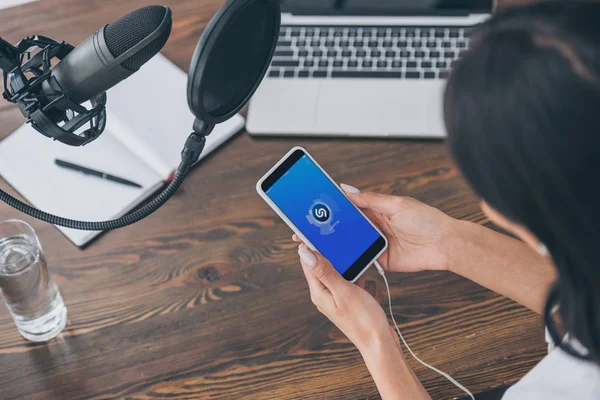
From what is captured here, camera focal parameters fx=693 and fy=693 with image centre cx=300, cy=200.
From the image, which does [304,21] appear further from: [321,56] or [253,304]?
[253,304]

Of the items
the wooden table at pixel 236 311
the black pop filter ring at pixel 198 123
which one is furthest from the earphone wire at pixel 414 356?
the black pop filter ring at pixel 198 123

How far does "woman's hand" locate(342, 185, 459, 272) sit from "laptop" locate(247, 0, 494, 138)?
0.53 feet

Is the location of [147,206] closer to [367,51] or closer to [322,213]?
[322,213]

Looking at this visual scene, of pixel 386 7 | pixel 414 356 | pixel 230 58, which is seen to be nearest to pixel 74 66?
pixel 230 58

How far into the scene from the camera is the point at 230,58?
2.29 ft

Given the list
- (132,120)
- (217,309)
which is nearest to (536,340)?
(217,309)

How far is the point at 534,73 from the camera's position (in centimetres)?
52

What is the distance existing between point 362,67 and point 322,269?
0.42m

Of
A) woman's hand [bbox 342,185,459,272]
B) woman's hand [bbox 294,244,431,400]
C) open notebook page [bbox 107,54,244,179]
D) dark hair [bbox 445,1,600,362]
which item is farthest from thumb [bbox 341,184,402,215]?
dark hair [bbox 445,1,600,362]

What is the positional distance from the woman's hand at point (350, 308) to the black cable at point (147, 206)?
197mm

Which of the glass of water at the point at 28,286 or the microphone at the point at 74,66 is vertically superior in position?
the microphone at the point at 74,66

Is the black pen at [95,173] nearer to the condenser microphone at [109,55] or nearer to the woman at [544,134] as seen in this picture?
the condenser microphone at [109,55]

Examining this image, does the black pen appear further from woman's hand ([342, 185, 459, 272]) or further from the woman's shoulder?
the woman's shoulder

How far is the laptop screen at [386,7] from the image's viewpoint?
1.17 meters
